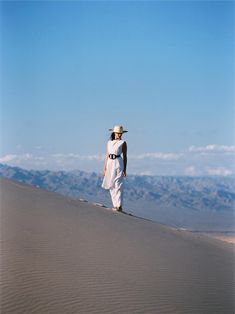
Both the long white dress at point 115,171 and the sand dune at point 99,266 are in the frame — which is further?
the long white dress at point 115,171

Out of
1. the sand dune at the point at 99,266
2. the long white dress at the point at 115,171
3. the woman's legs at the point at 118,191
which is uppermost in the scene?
the long white dress at the point at 115,171

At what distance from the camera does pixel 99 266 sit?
8.85m

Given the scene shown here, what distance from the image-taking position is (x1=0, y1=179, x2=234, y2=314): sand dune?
7.47 m

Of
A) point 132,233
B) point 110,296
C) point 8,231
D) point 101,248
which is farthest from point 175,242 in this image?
point 110,296

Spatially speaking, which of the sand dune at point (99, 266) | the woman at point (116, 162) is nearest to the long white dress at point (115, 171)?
the woman at point (116, 162)

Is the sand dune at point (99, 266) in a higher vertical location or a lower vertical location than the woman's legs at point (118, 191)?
lower

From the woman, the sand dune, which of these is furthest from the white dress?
the sand dune

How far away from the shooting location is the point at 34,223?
10750 mm

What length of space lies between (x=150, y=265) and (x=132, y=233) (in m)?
2.41

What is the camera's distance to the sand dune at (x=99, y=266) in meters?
7.47

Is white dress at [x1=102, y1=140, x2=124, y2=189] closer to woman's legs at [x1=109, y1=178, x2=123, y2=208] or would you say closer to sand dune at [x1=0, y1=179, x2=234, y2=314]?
woman's legs at [x1=109, y1=178, x2=123, y2=208]

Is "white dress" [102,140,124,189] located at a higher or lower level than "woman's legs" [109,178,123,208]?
higher

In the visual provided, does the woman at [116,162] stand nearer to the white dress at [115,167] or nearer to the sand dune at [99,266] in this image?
the white dress at [115,167]

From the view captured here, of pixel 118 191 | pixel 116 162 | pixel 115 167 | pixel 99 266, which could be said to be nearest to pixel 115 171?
pixel 115 167
